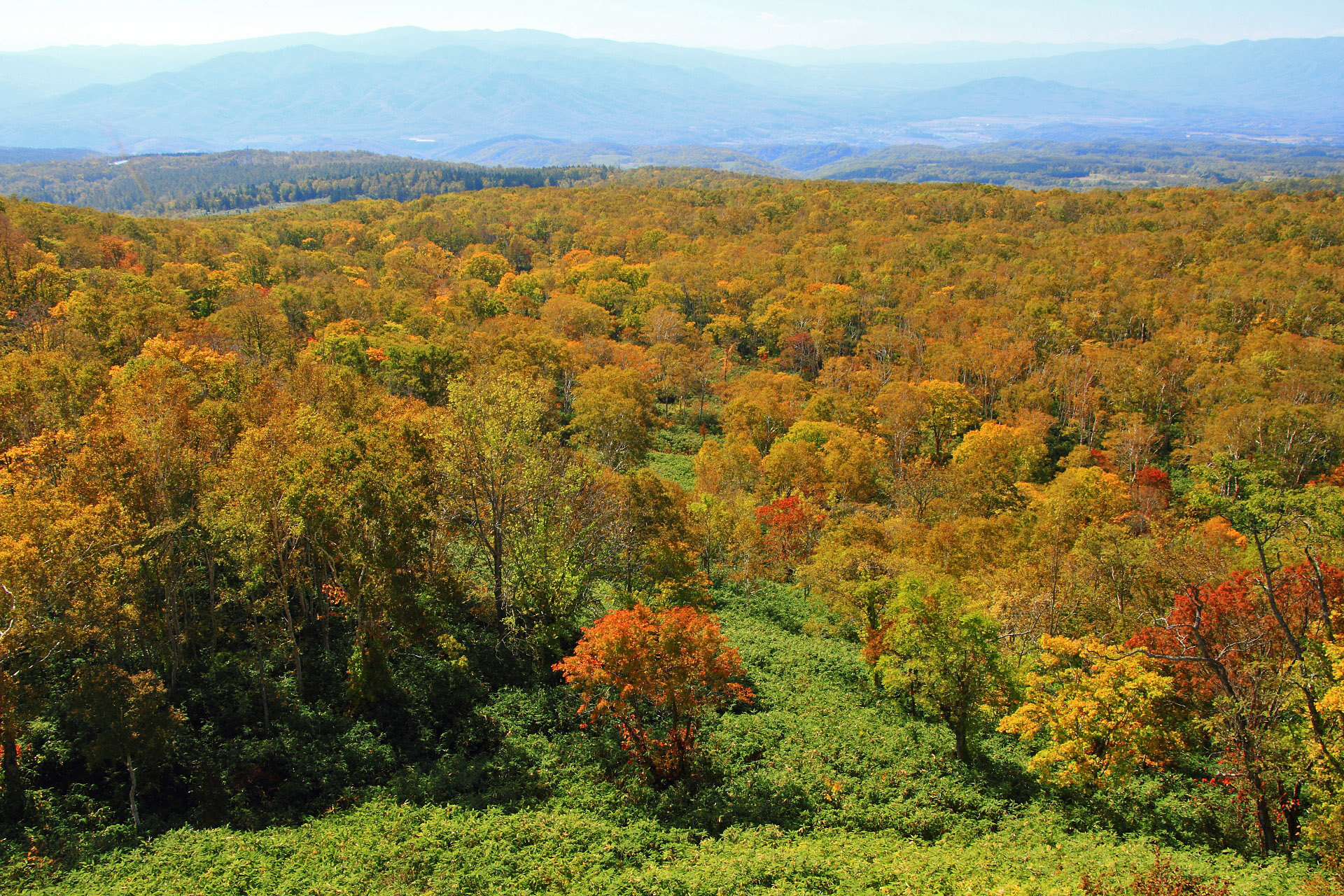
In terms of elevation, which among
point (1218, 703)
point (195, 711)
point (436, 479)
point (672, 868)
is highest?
point (436, 479)

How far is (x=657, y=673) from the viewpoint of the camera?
62.2 feet

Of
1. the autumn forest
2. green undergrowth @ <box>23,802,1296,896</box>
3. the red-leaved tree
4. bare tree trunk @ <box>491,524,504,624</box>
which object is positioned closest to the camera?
green undergrowth @ <box>23,802,1296,896</box>

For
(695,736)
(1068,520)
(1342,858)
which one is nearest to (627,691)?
(695,736)

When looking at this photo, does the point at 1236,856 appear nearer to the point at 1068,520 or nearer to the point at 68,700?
the point at 1068,520

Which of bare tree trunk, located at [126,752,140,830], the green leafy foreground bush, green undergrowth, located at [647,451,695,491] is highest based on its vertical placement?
bare tree trunk, located at [126,752,140,830]

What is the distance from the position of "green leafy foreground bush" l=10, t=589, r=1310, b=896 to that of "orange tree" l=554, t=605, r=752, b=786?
95cm

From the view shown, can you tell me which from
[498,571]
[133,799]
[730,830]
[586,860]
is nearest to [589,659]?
[586,860]

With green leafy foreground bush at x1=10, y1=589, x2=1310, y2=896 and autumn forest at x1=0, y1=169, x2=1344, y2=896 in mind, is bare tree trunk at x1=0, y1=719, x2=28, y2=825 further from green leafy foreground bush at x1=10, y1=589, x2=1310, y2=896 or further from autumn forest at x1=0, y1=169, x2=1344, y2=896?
green leafy foreground bush at x1=10, y1=589, x2=1310, y2=896

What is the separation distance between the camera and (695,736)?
21469mm

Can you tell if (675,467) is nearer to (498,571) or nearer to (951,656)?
(498,571)

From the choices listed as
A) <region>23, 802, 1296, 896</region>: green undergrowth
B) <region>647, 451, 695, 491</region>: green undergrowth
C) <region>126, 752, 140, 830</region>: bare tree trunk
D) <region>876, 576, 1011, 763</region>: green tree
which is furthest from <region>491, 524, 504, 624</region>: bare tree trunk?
<region>647, 451, 695, 491</region>: green undergrowth

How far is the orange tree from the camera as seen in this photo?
62.4 ft

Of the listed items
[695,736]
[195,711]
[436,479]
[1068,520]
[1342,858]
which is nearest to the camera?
[1342,858]

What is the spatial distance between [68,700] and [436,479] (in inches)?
415
